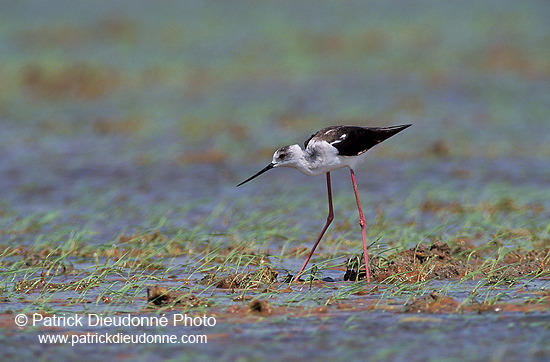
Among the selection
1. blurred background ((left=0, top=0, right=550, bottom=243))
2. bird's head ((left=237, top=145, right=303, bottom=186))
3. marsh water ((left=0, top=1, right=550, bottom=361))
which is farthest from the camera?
blurred background ((left=0, top=0, right=550, bottom=243))

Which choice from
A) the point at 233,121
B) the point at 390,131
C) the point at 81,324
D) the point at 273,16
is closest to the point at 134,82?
the point at 233,121

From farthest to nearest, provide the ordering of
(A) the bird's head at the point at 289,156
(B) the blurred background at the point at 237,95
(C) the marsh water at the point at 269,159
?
(B) the blurred background at the point at 237,95 → (A) the bird's head at the point at 289,156 → (C) the marsh water at the point at 269,159

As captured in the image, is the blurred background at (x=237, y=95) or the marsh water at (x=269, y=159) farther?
the blurred background at (x=237, y=95)

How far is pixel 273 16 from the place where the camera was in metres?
27.7

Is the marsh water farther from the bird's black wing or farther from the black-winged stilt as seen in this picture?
the bird's black wing

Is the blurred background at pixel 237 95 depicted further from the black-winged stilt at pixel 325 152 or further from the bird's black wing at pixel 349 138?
the bird's black wing at pixel 349 138

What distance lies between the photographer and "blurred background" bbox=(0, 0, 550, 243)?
12.8 m

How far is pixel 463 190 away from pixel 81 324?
649cm

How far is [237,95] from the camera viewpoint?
63.7 feet

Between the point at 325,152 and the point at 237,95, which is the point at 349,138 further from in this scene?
the point at 237,95

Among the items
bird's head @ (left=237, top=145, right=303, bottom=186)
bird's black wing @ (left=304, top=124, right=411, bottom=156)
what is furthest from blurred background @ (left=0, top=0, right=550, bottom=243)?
bird's black wing @ (left=304, top=124, right=411, bottom=156)

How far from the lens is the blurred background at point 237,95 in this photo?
42.0ft

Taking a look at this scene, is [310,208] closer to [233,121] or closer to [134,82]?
[233,121]

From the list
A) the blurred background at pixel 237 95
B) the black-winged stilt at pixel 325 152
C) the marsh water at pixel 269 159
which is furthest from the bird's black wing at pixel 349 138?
the blurred background at pixel 237 95
